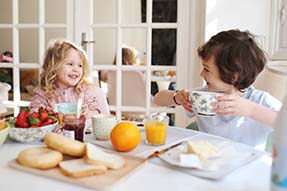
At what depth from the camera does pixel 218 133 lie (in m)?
1.51

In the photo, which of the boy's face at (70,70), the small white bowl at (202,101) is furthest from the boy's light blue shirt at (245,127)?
the boy's face at (70,70)

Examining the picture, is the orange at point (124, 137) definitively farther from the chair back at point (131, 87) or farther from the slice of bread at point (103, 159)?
the chair back at point (131, 87)

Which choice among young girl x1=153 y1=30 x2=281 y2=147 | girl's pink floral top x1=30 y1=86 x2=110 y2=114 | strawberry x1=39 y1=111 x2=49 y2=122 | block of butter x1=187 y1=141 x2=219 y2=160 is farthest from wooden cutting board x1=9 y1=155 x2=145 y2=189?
girl's pink floral top x1=30 y1=86 x2=110 y2=114

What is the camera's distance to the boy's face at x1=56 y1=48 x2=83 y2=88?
2033 millimetres

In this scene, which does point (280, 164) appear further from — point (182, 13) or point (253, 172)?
point (182, 13)

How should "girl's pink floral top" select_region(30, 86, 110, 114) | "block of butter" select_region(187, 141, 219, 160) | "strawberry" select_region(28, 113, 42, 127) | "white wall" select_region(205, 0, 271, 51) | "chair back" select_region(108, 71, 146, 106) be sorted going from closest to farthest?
1. "block of butter" select_region(187, 141, 219, 160)
2. "strawberry" select_region(28, 113, 42, 127)
3. "girl's pink floral top" select_region(30, 86, 110, 114)
4. "white wall" select_region(205, 0, 271, 51)
5. "chair back" select_region(108, 71, 146, 106)

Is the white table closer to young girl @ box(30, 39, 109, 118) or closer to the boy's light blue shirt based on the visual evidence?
the boy's light blue shirt

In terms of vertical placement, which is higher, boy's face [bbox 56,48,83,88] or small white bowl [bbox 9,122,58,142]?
boy's face [bbox 56,48,83,88]

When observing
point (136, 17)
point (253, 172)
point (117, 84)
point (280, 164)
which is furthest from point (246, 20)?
point (280, 164)

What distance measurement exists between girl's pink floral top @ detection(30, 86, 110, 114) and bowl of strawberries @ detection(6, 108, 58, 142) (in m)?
0.69

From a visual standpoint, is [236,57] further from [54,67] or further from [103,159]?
[54,67]

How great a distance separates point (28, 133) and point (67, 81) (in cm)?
88

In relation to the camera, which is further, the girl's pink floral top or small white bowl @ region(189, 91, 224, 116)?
the girl's pink floral top

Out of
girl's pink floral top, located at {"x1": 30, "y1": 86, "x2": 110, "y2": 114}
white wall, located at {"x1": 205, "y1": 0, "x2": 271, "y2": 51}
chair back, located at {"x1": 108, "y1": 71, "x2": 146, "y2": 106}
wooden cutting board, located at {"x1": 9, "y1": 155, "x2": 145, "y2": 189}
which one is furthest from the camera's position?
chair back, located at {"x1": 108, "y1": 71, "x2": 146, "y2": 106}
